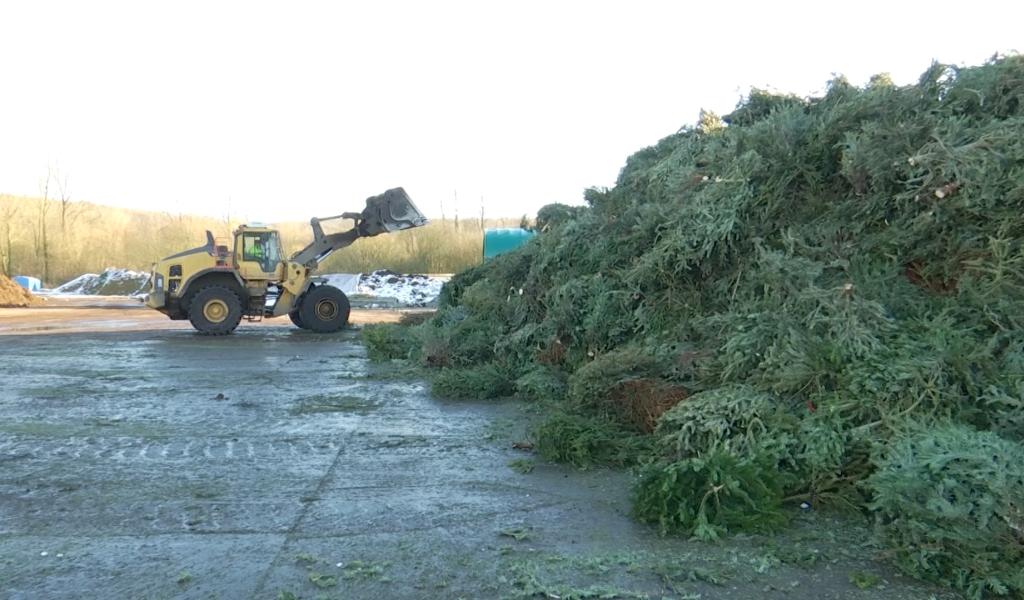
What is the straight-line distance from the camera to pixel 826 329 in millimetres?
5555

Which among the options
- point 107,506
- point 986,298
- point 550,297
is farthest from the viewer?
point 550,297

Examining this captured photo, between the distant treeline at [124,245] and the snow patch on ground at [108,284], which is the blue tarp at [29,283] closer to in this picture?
the snow patch on ground at [108,284]

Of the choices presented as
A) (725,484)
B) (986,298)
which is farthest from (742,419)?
(986,298)

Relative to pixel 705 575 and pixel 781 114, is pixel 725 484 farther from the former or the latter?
pixel 781 114

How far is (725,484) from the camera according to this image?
14.7 feet

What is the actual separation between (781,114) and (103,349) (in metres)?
12.6

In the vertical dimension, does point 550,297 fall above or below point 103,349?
above

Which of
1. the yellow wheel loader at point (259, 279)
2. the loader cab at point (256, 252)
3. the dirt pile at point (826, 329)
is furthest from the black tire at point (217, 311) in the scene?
the dirt pile at point (826, 329)

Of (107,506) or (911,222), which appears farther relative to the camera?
(911,222)

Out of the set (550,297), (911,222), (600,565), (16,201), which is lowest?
(600,565)

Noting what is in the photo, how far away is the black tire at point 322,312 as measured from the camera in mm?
17891

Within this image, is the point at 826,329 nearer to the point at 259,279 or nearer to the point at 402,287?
the point at 259,279

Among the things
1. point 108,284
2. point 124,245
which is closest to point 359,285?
point 108,284

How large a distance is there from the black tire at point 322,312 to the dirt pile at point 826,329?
951cm
